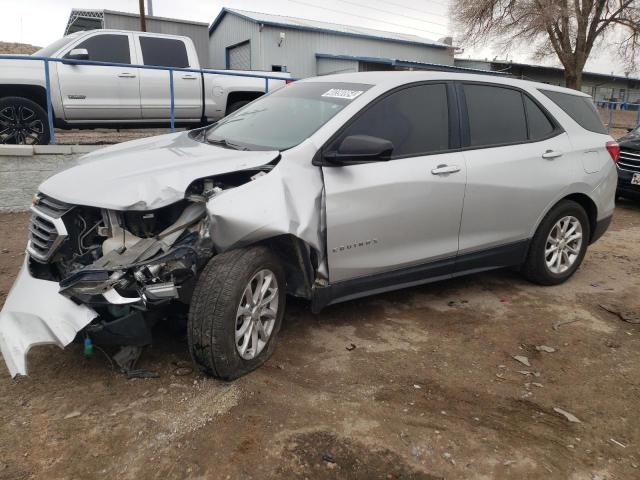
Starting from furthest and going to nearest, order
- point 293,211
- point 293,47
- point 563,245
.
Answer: point 293,47 → point 563,245 → point 293,211

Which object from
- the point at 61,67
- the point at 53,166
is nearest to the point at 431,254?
the point at 53,166

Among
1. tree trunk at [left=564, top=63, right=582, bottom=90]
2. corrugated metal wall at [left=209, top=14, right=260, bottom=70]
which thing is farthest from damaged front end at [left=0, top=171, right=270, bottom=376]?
tree trunk at [left=564, top=63, right=582, bottom=90]

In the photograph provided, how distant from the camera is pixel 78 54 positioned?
7688mm

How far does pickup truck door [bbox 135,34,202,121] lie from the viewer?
28.3 feet

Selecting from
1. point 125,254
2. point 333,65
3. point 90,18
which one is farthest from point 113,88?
point 333,65

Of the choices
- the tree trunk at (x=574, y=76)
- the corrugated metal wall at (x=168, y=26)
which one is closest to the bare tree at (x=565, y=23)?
the tree trunk at (x=574, y=76)

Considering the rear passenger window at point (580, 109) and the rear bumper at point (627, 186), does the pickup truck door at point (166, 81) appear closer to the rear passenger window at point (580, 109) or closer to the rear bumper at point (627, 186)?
the rear passenger window at point (580, 109)

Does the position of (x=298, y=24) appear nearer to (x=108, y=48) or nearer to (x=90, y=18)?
(x=90, y=18)

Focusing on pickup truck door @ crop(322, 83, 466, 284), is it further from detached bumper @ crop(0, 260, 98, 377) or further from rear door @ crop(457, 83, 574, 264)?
detached bumper @ crop(0, 260, 98, 377)

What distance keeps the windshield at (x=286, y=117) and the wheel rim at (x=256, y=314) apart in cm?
87

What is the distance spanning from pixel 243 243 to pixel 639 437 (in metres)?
2.26

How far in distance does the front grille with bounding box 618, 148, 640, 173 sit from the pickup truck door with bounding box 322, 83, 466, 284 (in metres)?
6.11

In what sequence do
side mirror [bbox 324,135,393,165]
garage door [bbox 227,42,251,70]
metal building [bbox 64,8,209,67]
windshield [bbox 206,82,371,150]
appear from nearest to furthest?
side mirror [bbox 324,135,393,165]
windshield [bbox 206,82,371,150]
metal building [bbox 64,8,209,67]
garage door [bbox 227,42,251,70]

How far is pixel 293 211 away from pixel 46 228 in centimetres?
139
